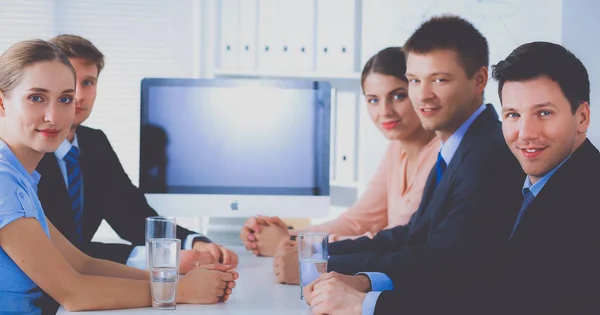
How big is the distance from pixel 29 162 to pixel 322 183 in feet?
3.60

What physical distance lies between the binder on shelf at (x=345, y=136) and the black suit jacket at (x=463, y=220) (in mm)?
1217

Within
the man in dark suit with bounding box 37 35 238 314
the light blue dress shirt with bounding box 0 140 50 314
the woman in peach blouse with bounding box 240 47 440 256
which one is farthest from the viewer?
the woman in peach blouse with bounding box 240 47 440 256

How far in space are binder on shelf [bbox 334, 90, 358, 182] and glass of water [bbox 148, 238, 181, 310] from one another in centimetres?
166

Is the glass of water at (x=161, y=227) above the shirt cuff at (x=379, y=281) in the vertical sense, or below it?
above

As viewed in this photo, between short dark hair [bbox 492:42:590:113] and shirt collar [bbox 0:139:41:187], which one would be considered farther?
shirt collar [bbox 0:139:41:187]

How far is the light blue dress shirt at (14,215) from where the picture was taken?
152 centimetres

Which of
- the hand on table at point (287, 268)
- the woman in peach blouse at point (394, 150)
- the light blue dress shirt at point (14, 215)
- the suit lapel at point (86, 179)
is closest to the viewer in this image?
the light blue dress shirt at point (14, 215)

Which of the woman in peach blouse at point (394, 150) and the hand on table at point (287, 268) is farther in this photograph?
the woman in peach blouse at point (394, 150)

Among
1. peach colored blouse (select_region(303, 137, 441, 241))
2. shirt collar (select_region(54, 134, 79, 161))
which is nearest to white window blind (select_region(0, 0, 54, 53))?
shirt collar (select_region(54, 134, 79, 161))

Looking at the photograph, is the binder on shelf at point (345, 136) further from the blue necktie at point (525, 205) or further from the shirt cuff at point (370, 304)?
the shirt cuff at point (370, 304)

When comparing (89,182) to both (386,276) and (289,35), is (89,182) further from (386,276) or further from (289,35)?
(386,276)

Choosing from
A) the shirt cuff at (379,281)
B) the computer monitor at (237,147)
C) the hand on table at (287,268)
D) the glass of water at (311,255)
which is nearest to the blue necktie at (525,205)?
the shirt cuff at (379,281)

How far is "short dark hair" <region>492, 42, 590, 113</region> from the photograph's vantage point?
5.06 ft

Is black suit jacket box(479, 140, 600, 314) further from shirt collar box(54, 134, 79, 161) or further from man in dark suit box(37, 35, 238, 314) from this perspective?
shirt collar box(54, 134, 79, 161)
